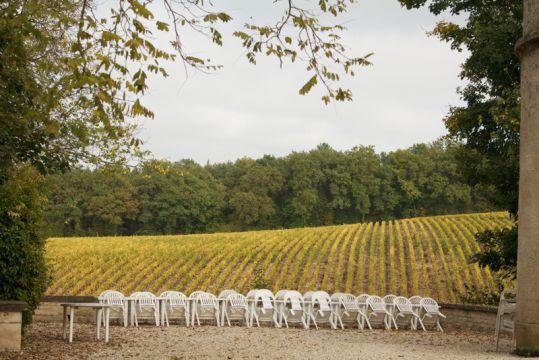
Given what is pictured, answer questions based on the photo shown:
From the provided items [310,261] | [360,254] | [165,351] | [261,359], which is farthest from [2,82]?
[360,254]

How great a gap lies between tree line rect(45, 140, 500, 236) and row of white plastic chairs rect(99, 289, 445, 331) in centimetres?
4546

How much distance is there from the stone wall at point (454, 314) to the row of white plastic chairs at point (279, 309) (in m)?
0.44

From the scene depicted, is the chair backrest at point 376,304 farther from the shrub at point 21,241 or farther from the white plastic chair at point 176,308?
the shrub at point 21,241

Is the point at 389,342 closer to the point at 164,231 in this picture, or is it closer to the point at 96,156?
the point at 96,156

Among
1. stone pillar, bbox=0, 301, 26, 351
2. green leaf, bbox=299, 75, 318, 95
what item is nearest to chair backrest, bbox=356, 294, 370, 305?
stone pillar, bbox=0, 301, 26, 351

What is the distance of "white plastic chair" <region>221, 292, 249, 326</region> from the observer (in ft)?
51.9

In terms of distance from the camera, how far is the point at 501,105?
1299cm

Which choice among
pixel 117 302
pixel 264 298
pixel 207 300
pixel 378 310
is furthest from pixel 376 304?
pixel 117 302

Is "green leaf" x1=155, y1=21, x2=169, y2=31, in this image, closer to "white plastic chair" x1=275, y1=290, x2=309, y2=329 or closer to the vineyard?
"white plastic chair" x1=275, y1=290, x2=309, y2=329

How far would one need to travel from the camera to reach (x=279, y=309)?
16.8 metres

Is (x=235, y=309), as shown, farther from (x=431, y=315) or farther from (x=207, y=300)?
(x=431, y=315)

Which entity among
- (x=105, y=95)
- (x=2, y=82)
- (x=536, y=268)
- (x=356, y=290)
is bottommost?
(x=356, y=290)

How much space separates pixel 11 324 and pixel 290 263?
2048cm

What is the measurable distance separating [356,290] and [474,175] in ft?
35.1
